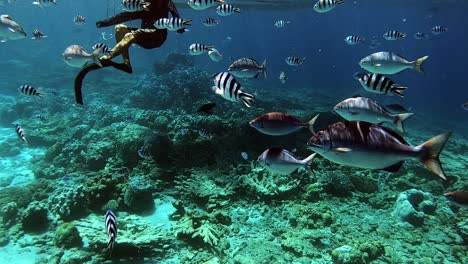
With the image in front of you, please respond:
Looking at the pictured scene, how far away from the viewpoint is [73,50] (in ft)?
24.8

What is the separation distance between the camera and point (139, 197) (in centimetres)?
768

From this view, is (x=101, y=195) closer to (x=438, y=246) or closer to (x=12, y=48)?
(x=438, y=246)

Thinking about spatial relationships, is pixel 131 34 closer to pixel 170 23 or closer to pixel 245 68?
pixel 170 23

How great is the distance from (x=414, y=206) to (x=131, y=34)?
8414mm

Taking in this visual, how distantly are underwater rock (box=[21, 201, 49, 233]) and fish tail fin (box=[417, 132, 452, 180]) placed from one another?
317 inches

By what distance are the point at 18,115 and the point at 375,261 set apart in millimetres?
21606

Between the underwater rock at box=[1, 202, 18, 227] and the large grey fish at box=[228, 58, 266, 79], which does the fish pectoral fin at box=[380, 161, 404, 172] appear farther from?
the underwater rock at box=[1, 202, 18, 227]

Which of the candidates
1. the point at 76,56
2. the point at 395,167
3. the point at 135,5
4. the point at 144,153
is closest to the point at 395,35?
the point at 135,5

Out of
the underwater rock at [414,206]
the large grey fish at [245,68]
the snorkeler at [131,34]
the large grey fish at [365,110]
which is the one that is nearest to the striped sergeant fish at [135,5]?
the snorkeler at [131,34]

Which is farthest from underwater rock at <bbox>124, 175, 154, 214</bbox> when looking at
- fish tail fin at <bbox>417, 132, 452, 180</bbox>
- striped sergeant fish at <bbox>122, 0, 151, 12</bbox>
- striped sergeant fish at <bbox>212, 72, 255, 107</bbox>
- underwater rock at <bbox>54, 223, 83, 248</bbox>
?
fish tail fin at <bbox>417, 132, 452, 180</bbox>

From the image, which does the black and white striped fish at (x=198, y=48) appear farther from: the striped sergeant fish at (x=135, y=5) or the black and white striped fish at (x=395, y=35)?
the black and white striped fish at (x=395, y=35)

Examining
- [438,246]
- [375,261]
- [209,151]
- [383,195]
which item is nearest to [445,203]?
[383,195]

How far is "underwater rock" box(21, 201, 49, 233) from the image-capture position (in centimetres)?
721

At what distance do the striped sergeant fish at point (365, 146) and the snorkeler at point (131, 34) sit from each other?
4.13 m
